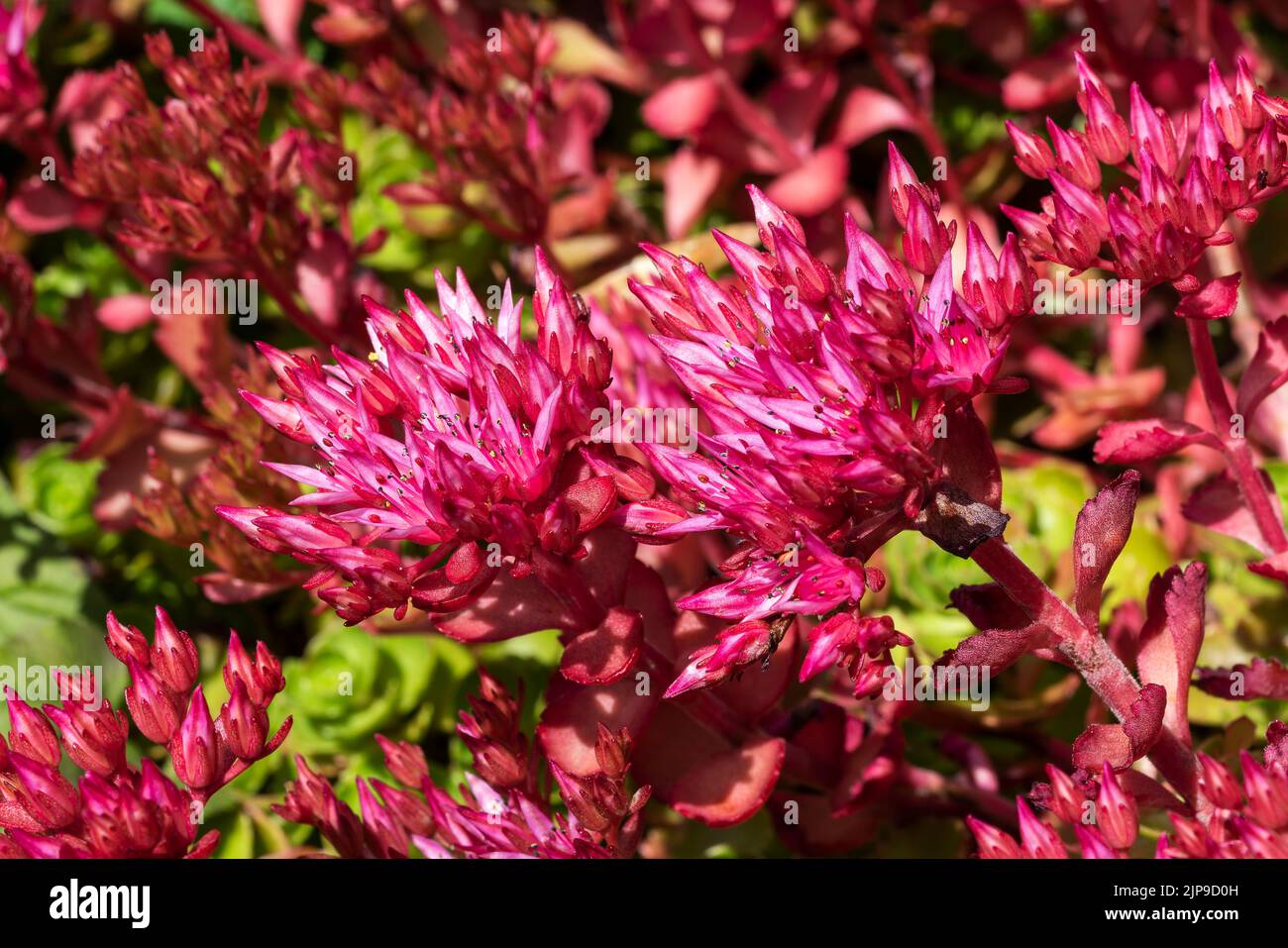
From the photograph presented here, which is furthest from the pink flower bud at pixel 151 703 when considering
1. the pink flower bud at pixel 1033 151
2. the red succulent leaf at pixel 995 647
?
the pink flower bud at pixel 1033 151

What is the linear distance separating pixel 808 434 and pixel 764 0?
1072 mm

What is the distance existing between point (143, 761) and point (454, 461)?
1.11ft

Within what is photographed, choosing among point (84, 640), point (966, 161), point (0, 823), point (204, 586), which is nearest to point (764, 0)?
point (966, 161)

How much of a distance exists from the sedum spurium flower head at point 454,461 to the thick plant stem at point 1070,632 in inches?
11.1

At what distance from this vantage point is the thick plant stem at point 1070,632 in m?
0.98

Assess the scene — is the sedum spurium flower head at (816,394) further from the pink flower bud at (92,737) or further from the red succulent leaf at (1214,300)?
the pink flower bud at (92,737)

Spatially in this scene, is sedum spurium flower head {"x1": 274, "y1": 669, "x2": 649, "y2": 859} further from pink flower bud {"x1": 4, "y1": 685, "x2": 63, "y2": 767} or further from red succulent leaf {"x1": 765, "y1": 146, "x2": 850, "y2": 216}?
red succulent leaf {"x1": 765, "y1": 146, "x2": 850, "y2": 216}

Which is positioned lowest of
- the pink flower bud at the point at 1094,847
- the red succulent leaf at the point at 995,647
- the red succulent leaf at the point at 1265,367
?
the pink flower bud at the point at 1094,847

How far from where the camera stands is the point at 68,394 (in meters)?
1.68

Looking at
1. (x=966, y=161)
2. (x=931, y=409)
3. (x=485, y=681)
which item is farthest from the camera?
(x=966, y=161)

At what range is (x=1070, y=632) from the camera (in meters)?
1.01

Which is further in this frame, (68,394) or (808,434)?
(68,394)

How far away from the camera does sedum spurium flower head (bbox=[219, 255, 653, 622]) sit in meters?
0.96
